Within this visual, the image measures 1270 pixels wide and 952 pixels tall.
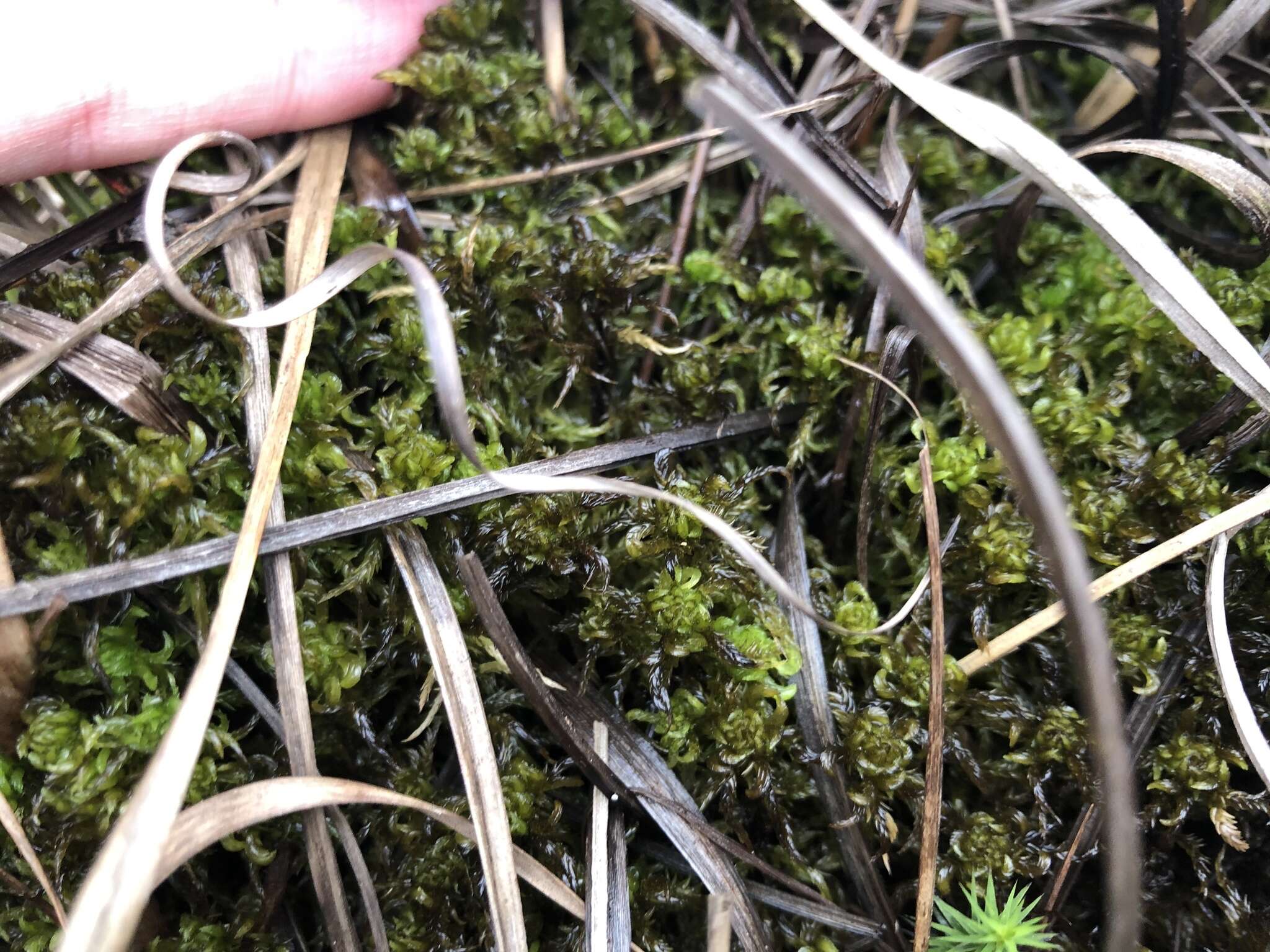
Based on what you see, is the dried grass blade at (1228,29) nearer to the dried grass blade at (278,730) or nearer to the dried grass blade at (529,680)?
the dried grass blade at (529,680)

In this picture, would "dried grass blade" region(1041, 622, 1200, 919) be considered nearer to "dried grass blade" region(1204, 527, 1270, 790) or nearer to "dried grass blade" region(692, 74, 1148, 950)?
"dried grass blade" region(1204, 527, 1270, 790)

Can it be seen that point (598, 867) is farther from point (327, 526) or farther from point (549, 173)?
point (549, 173)

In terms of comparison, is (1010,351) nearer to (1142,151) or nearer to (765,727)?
(1142,151)

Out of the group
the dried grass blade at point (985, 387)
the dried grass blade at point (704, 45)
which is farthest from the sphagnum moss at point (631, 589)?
the dried grass blade at point (985, 387)

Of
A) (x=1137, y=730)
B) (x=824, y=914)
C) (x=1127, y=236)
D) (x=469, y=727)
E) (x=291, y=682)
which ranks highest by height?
(x=1127, y=236)

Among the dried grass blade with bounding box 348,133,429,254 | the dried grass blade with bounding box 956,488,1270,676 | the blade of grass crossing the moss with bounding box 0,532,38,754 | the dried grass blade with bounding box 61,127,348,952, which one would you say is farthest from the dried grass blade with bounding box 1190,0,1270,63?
the blade of grass crossing the moss with bounding box 0,532,38,754

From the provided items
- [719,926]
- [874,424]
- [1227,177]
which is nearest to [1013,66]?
[1227,177]
